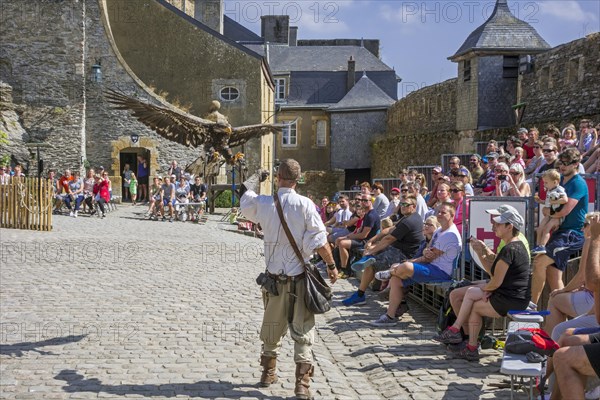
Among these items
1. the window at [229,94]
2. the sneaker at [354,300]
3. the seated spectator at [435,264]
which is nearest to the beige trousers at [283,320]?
the seated spectator at [435,264]

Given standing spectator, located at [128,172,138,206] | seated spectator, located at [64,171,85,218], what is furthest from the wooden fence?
standing spectator, located at [128,172,138,206]

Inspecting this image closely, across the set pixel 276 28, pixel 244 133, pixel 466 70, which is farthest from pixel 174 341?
pixel 276 28

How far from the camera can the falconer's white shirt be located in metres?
6.59

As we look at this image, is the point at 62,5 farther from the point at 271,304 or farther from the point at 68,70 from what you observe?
the point at 271,304

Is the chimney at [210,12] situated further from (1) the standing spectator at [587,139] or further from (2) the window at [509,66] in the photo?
(1) the standing spectator at [587,139]

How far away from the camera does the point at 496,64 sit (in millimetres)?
25750

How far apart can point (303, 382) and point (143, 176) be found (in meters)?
25.5

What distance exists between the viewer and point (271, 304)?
6656 mm

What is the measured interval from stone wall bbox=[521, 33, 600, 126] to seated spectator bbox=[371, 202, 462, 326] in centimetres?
932

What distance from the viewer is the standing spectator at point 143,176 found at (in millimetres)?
30766

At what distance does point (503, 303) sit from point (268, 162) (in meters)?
32.1

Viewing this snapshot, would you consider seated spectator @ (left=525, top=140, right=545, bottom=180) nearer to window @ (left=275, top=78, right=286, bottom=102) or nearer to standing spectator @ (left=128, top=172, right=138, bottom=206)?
standing spectator @ (left=128, top=172, right=138, bottom=206)

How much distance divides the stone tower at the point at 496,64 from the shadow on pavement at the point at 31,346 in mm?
19807

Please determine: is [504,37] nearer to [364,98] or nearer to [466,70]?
[466,70]
